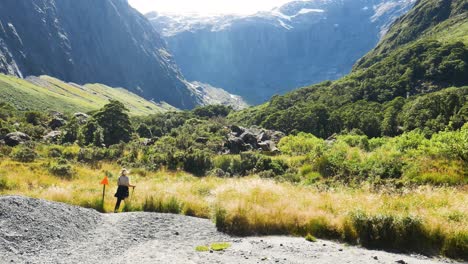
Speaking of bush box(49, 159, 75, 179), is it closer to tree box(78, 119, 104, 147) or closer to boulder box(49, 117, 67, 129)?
tree box(78, 119, 104, 147)

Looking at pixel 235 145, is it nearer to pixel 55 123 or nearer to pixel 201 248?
pixel 55 123

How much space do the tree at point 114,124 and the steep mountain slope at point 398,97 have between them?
4158cm

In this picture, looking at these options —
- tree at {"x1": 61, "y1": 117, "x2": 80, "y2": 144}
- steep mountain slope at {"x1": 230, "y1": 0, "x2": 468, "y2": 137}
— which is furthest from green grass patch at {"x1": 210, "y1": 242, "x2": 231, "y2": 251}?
steep mountain slope at {"x1": 230, "y1": 0, "x2": 468, "y2": 137}

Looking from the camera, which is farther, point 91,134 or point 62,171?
point 91,134

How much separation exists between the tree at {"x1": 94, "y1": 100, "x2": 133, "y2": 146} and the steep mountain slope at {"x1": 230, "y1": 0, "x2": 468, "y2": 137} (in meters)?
41.6

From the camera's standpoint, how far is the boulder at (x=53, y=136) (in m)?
64.9

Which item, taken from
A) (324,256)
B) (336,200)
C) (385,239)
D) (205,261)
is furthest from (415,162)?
(205,261)

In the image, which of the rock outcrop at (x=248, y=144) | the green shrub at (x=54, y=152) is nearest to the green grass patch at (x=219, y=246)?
the rock outcrop at (x=248, y=144)

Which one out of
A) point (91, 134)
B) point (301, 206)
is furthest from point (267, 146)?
point (301, 206)

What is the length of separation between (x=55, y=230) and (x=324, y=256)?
923 centimetres

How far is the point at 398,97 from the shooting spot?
321 feet

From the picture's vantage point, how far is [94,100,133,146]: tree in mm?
70875

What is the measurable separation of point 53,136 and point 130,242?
59.1 m

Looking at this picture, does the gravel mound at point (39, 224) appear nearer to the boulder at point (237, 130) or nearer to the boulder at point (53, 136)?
the boulder at point (237, 130)
